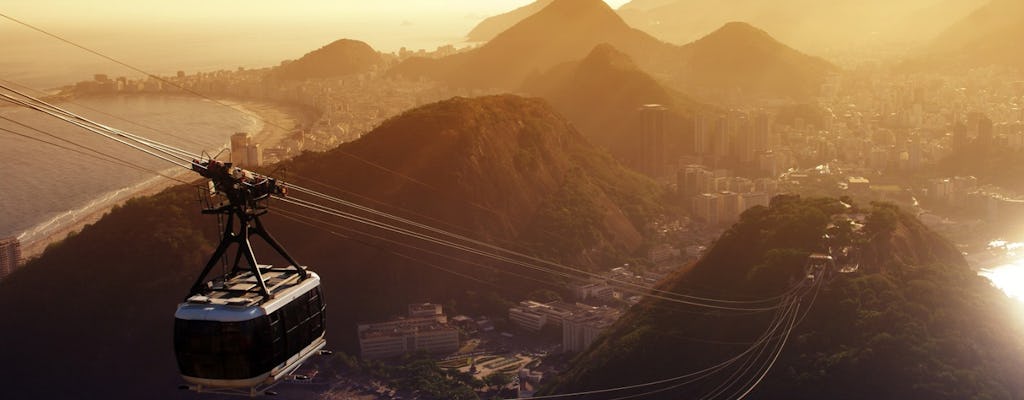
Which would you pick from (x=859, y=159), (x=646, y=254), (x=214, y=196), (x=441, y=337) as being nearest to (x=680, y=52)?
(x=859, y=159)

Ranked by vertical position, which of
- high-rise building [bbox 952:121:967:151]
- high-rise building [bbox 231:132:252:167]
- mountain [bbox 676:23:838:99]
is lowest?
high-rise building [bbox 952:121:967:151]

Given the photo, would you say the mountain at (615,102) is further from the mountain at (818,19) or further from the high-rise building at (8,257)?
the mountain at (818,19)

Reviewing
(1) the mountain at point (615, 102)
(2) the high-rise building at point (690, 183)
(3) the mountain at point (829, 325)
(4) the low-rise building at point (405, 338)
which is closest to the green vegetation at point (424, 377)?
(4) the low-rise building at point (405, 338)

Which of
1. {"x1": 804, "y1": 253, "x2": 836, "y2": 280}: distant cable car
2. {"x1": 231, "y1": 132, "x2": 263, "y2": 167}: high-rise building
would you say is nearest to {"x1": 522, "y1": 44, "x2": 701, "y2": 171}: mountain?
{"x1": 231, "y1": 132, "x2": 263, "y2": 167}: high-rise building

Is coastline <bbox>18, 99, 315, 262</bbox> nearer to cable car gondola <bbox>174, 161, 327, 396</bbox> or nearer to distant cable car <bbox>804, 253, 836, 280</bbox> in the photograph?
distant cable car <bbox>804, 253, 836, 280</bbox>

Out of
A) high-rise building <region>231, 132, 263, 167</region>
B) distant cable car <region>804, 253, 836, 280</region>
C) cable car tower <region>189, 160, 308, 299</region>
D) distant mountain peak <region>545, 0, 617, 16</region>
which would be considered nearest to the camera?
cable car tower <region>189, 160, 308, 299</region>

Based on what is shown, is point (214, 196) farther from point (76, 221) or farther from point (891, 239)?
point (76, 221)
